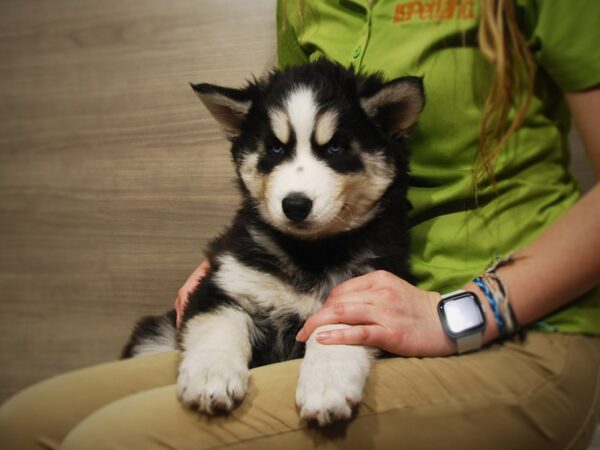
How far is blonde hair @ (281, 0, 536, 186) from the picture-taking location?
1.21m

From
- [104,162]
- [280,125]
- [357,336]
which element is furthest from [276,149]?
[104,162]

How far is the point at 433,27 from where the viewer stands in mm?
1366

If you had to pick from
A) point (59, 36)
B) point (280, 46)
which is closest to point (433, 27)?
point (280, 46)

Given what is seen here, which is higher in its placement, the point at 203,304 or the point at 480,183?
the point at 480,183

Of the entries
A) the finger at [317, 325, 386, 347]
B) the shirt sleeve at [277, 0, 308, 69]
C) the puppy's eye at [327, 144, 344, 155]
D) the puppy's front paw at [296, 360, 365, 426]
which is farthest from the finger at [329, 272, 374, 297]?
the shirt sleeve at [277, 0, 308, 69]

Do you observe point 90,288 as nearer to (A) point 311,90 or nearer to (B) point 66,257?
(B) point 66,257

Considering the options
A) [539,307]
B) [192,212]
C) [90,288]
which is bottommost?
[90,288]

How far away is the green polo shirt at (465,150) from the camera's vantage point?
1.32 m

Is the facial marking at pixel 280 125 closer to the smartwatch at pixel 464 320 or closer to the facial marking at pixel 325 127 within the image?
the facial marking at pixel 325 127

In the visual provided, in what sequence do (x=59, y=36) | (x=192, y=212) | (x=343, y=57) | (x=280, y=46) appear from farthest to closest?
(x=59, y=36)
(x=192, y=212)
(x=280, y=46)
(x=343, y=57)

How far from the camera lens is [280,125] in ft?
4.50

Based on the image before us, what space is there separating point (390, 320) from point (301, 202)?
0.34m

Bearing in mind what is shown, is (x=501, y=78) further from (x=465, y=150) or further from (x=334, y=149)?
(x=334, y=149)

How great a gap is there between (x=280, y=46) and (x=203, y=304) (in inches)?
38.5
